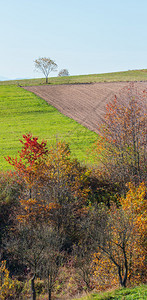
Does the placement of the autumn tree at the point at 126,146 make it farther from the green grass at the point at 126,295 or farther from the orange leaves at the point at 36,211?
the green grass at the point at 126,295

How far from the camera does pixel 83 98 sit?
6800cm

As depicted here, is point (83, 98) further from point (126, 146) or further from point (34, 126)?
point (126, 146)

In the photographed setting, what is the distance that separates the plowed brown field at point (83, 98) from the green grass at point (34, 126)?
6.48 ft

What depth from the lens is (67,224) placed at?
27328mm

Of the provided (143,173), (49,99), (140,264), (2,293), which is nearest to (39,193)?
(2,293)

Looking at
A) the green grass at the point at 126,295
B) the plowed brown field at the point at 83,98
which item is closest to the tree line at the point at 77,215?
the green grass at the point at 126,295

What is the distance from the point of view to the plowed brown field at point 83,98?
57.1 metres

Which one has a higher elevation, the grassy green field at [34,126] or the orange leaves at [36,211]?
the grassy green field at [34,126]

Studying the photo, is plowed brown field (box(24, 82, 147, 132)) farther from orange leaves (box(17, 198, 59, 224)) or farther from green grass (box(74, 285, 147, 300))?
green grass (box(74, 285, 147, 300))

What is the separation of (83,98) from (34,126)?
688 inches

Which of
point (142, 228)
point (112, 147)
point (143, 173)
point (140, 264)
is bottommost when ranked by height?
point (140, 264)

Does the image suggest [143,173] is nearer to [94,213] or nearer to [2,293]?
[94,213]

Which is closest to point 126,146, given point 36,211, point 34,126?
point 36,211

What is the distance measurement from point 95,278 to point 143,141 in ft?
57.5
